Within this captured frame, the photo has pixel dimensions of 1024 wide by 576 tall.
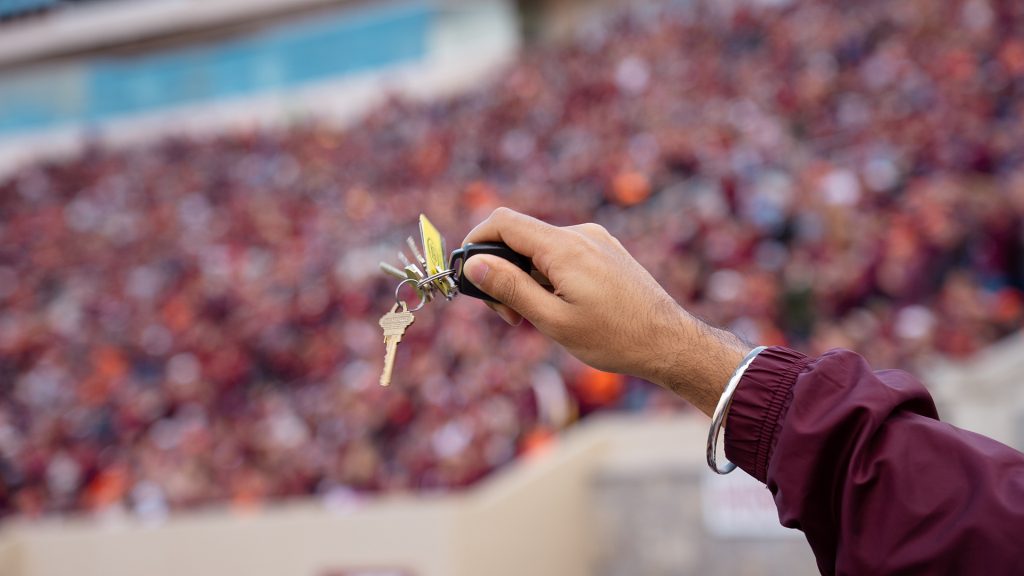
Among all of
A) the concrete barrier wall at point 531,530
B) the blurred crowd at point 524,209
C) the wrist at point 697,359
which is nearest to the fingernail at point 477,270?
the wrist at point 697,359

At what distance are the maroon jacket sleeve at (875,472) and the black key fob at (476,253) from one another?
302 mm

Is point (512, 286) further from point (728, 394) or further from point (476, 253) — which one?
point (728, 394)

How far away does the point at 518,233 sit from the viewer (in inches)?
48.5

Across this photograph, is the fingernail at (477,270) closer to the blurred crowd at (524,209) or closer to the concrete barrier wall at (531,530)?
the concrete barrier wall at (531,530)

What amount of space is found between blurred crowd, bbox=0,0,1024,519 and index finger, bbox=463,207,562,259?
182 inches

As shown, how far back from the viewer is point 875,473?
1.01m

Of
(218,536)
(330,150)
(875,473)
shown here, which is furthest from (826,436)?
(330,150)

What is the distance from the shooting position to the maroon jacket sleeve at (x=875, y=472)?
0.97 m

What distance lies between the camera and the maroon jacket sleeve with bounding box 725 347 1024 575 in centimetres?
97

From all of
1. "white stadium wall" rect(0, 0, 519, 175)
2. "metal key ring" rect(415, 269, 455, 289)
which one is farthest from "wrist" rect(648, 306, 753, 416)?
"white stadium wall" rect(0, 0, 519, 175)

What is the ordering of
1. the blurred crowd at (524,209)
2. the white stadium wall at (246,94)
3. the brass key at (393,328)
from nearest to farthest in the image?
1. the brass key at (393,328)
2. the blurred crowd at (524,209)
3. the white stadium wall at (246,94)

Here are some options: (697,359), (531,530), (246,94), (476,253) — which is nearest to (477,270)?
(476,253)

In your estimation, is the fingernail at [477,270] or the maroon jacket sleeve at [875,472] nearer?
the maroon jacket sleeve at [875,472]

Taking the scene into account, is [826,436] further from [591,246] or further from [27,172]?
[27,172]
